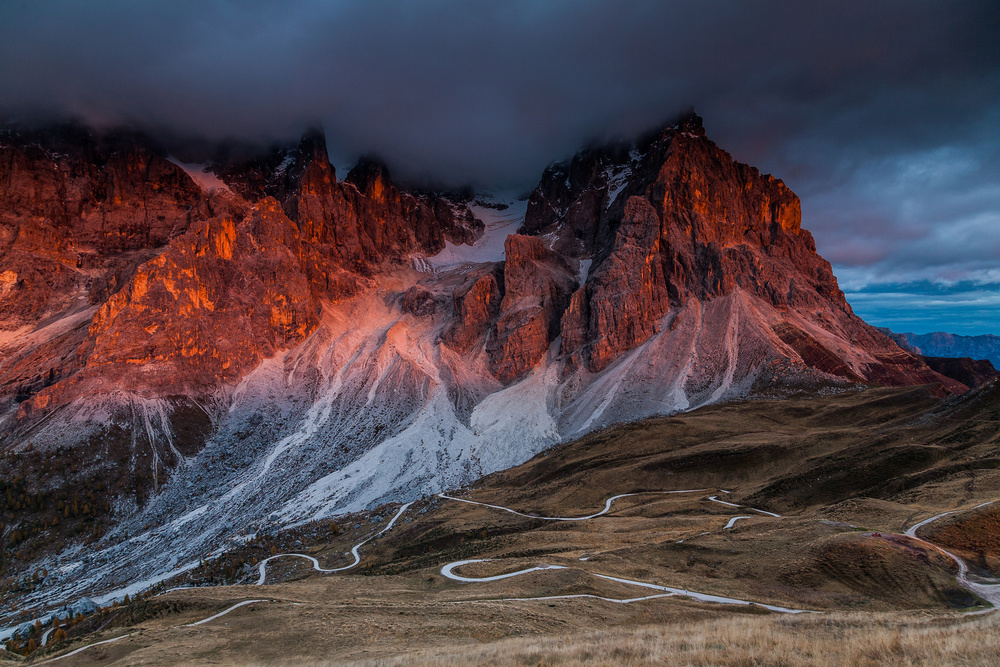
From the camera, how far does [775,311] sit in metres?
128

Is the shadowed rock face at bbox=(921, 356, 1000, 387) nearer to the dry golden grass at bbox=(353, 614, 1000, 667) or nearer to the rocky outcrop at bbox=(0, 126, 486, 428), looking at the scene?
the rocky outcrop at bbox=(0, 126, 486, 428)

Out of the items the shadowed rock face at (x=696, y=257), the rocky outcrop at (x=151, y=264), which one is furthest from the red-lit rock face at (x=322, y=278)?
the shadowed rock face at (x=696, y=257)

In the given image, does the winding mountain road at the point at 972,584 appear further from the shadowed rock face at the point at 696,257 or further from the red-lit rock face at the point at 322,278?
the shadowed rock face at the point at 696,257

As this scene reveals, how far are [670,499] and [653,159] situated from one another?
136609 mm

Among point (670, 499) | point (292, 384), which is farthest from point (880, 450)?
point (292, 384)

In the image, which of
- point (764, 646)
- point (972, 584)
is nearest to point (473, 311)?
point (972, 584)

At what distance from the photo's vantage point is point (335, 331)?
14425 cm

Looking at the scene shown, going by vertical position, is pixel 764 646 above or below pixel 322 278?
below

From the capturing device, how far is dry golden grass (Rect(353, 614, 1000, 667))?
11.3 metres

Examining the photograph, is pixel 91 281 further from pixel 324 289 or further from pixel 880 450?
pixel 880 450

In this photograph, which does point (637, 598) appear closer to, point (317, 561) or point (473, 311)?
point (317, 561)

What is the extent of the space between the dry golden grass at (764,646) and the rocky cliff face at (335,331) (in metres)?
68.8

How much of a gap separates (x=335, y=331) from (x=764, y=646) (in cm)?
14258

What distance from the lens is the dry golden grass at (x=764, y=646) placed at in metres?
11.3
